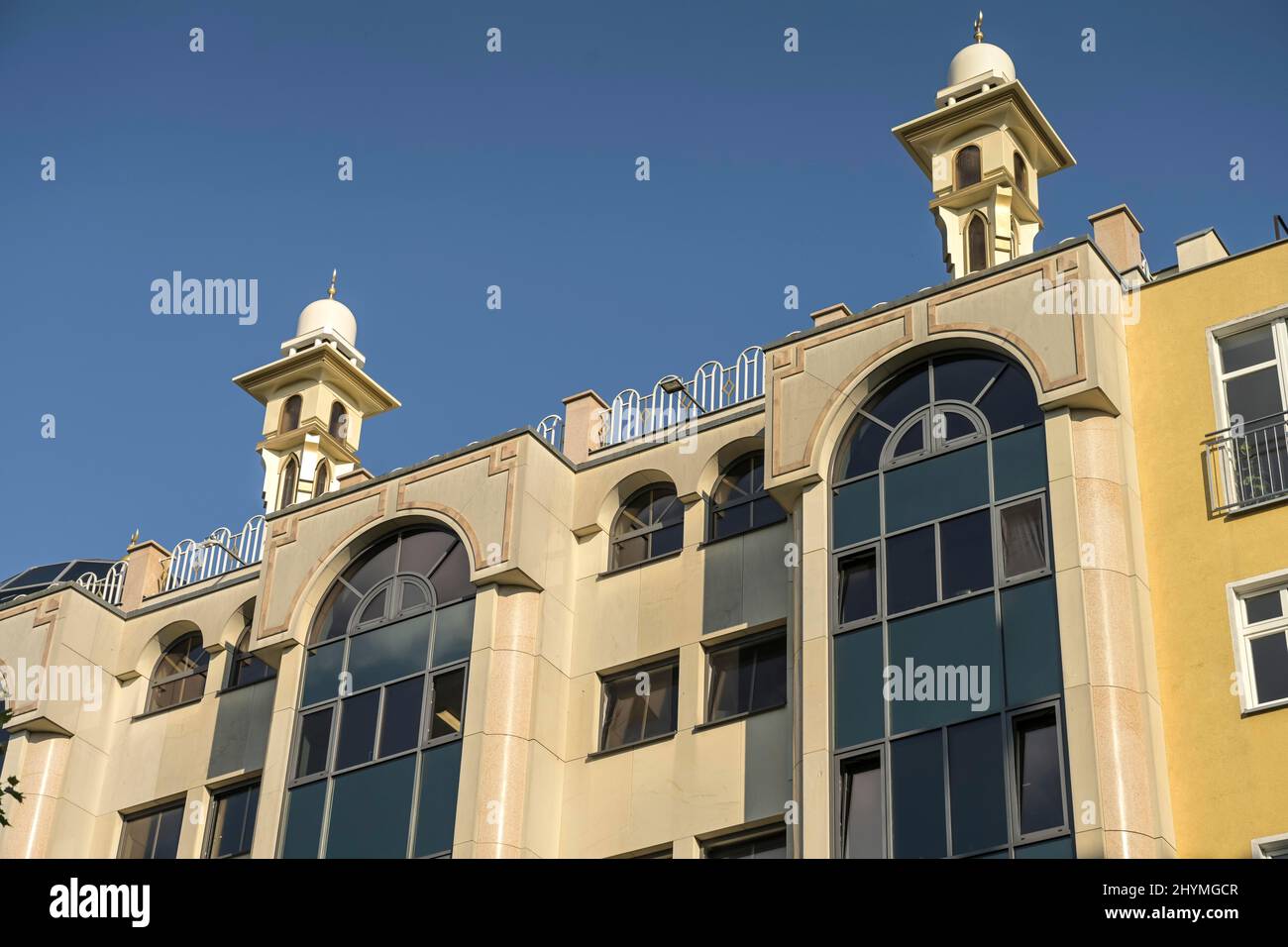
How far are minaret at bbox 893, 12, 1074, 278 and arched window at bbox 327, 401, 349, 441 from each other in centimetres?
1227

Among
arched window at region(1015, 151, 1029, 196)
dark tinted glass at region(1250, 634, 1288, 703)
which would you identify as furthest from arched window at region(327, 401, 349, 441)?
dark tinted glass at region(1250, 634, 1288, 703)

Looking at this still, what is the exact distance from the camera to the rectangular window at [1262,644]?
875 inches

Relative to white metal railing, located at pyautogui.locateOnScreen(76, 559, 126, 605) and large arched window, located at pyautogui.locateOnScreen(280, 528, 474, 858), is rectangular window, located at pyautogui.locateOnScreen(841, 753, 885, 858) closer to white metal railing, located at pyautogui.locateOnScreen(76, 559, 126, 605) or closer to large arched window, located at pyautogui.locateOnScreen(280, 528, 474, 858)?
A: large arched window, located at pyautogui.locateOnScreen(280, 528, 474, 858)

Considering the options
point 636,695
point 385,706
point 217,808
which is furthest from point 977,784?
point 217,808

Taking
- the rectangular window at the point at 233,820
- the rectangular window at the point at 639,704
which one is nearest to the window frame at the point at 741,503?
the rectangular window at the point at 639,704

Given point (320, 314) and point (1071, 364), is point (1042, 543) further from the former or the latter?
point (320, 314)

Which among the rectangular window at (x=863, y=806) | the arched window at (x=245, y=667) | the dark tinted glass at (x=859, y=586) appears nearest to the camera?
the rectangular window at (x=863, y=806)

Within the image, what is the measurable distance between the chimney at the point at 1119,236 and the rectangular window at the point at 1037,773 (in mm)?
7184

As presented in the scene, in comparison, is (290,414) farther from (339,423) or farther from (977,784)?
(977,784)

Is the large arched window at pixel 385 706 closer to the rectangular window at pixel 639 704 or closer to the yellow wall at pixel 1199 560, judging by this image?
the rectangular window at pixel 639 704

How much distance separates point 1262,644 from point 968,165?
36.3ft

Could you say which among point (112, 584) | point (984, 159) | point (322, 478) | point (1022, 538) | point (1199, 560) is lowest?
point (1199, 560)

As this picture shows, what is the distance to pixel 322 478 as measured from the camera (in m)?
37.3
